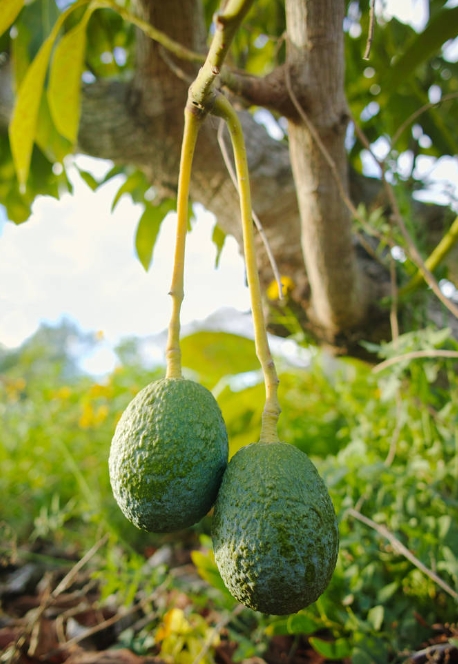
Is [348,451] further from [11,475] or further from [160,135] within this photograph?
[11,475]

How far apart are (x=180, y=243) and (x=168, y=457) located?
0.88ft

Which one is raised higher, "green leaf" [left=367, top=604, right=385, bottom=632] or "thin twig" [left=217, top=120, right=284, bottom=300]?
"thin twig" [left=217, top=120, right=284, bottom=300]

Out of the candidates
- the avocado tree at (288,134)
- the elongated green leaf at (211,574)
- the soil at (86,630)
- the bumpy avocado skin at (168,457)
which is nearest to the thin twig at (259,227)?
the avocado tree at (288,134)

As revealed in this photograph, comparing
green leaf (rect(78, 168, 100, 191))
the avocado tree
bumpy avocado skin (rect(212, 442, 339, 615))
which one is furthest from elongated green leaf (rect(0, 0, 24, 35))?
green leaf (rect(78, 168, 100, 191))

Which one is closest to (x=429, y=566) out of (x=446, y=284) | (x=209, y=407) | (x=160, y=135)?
(x=209, y=407)

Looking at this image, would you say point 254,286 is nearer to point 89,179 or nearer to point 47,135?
point 47,135

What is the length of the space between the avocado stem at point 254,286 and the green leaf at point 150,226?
129 centimetres

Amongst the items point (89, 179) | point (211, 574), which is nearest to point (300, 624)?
point (211, 574)

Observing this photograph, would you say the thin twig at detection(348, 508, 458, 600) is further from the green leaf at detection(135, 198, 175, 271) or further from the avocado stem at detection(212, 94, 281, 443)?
the green leaf at detection(135, 198, 175, 271)

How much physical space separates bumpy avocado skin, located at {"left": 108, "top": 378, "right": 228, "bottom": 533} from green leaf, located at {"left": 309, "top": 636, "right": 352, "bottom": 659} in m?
0.48

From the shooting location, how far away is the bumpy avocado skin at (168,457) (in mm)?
587

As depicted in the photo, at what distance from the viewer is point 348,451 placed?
4.05 feet

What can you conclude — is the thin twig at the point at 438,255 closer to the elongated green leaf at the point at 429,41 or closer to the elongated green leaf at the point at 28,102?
the elongated green leaf at the point at 429,41

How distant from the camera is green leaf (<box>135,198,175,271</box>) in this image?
1.89 m
